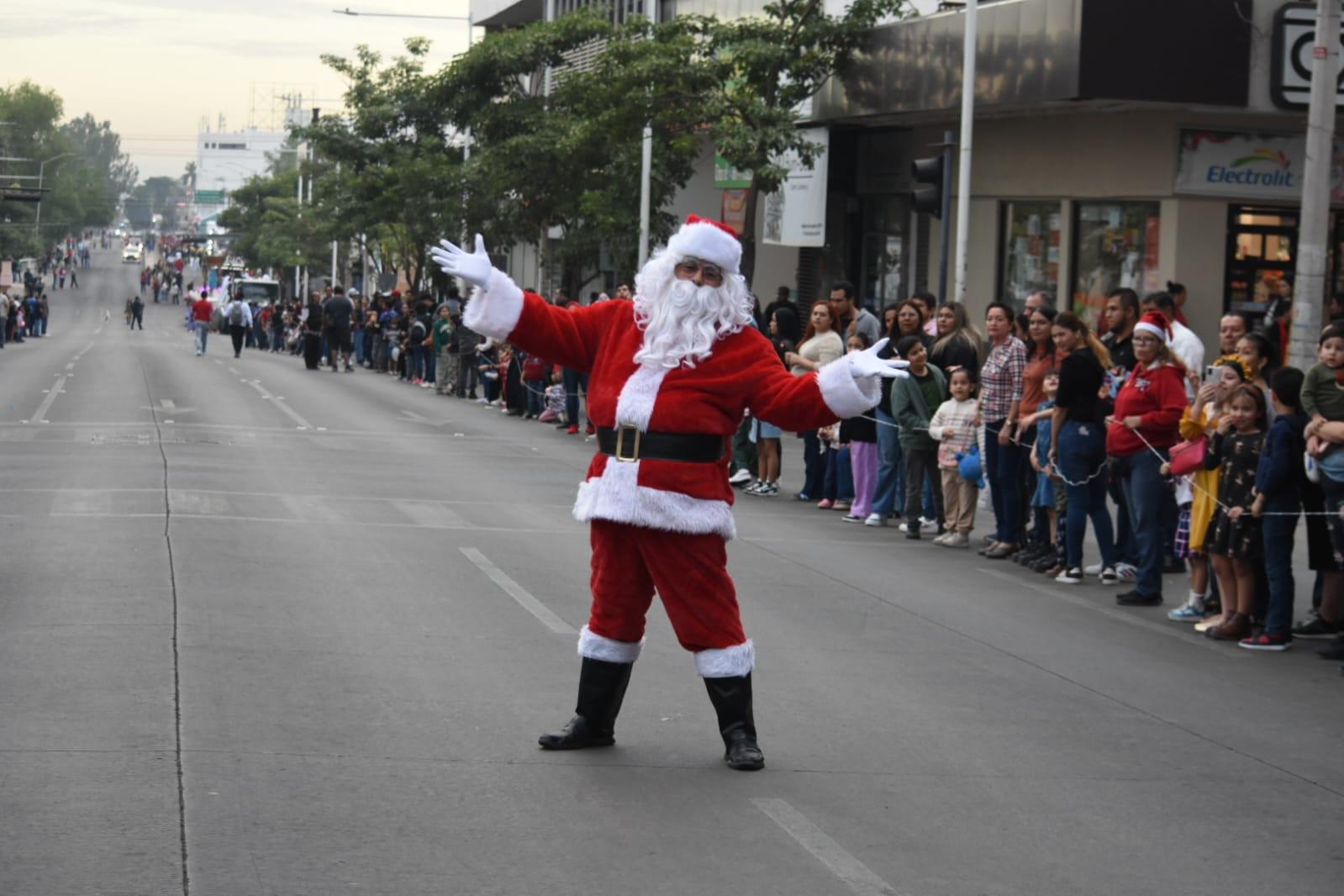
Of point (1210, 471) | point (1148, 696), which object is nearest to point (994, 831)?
point (1148, 696)

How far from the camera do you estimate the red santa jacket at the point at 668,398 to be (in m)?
6.89

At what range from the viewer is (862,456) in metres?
16.2

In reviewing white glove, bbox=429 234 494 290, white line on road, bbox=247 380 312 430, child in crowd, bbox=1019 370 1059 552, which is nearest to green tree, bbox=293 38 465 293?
white line on road, bbox=247 380 312 430

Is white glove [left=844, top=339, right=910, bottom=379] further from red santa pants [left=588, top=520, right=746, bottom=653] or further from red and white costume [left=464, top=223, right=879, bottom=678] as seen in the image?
red santa pants [left=588, top=520, right=746, bottom=653]

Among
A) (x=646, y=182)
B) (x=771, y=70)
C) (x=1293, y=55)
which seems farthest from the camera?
(x=646, y=182)

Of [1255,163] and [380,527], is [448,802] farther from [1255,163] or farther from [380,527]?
[1255,163]

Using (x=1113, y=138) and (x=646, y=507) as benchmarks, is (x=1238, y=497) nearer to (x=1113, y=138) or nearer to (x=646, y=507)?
(x=646, y=507)

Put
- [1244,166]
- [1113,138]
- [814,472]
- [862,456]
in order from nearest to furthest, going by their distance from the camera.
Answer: [862,456] → [814,472] → [1244,166] → [1113,138]

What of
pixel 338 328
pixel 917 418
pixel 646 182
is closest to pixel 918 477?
pixel 917 418

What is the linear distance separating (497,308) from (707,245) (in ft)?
2.75

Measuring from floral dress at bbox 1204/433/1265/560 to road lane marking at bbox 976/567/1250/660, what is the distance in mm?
520

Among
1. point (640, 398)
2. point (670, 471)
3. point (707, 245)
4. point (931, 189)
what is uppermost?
point (931, 189)

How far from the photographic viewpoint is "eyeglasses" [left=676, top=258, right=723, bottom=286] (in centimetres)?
716

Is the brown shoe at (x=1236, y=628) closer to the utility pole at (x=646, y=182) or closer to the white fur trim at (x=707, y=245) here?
the white fur trim at (x=707, y=245)
